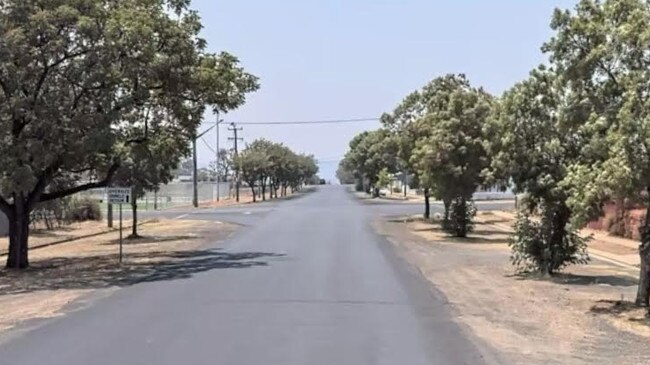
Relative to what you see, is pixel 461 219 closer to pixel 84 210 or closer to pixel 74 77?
pixel 74 77

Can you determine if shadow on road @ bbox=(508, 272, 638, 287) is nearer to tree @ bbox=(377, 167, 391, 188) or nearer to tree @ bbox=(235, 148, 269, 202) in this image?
tree @ bbox=(377, 167, 391, 188)

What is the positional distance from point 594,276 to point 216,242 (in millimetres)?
17048

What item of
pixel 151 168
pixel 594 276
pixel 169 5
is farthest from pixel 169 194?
pixel 594 276

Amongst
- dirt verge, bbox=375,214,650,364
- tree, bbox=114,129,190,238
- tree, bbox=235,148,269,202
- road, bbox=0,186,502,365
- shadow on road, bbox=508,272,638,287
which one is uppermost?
tree, bbox=235,148,269,202

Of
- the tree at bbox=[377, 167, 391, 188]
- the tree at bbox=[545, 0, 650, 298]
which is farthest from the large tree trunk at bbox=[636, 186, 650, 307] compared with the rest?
the tree at bbox=[377, 167, 391, 188]

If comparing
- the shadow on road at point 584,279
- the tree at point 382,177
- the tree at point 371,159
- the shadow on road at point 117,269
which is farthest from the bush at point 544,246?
the tree at point 382,177

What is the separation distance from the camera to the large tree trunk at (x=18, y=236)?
25953 mm

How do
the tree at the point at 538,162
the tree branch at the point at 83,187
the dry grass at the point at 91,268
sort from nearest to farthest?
the dry grass at the point at 91,268, the tree at the point at 538,162, the tree branch at the point at 83,187

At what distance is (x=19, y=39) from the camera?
21.9 metres

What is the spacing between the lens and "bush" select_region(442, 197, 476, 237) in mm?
37625

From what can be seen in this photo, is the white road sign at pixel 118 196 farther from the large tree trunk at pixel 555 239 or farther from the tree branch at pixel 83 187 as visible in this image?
the large tree trunk at pixel 555 239

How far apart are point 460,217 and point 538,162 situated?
56.9 ft

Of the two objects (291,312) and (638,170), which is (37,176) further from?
(638,170)

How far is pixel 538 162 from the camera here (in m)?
20.3
